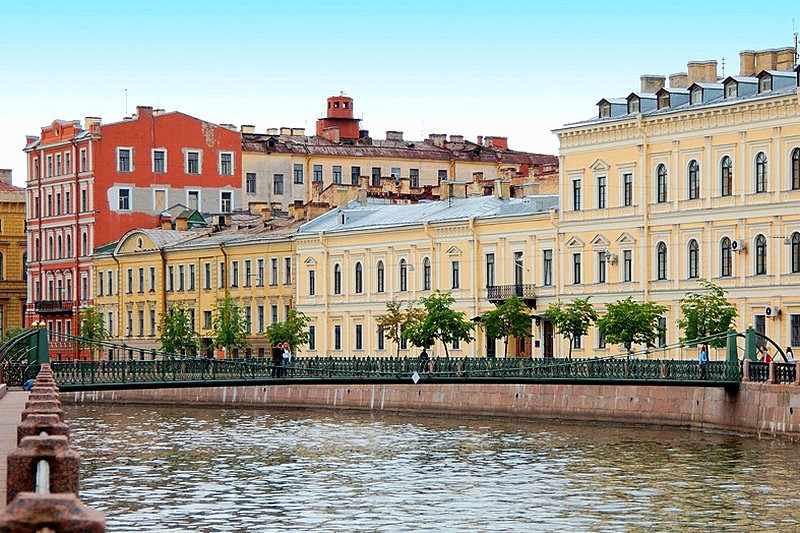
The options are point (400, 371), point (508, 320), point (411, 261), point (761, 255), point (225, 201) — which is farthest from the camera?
point (225, 201)

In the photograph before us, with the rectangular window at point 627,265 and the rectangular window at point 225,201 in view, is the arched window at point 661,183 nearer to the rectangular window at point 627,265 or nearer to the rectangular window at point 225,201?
the rectangular window at point 627,265

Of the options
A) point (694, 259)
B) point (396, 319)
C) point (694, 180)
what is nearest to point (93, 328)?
point (396, 319)

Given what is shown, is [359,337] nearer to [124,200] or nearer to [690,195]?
[690,195]

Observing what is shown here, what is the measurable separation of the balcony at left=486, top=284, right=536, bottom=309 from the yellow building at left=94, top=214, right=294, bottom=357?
1209 cm

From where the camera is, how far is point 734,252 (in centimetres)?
4841

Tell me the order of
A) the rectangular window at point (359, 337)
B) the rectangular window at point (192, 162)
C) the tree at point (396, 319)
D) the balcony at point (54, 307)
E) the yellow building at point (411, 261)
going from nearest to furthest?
the yellow building at point (411, 261)
the tree at point (396, 319)
the rectangular window at point (359, 337)
the rectangular window at point (192, 162)
the balcony at point (54, 307)

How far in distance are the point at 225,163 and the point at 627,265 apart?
3289cm

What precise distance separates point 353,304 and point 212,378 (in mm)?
21900

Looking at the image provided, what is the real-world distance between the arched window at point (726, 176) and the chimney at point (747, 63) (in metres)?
3.54

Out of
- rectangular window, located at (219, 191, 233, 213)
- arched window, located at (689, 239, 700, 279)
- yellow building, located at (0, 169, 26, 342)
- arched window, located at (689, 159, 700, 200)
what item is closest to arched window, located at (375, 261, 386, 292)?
arched window, located at (689, 239, 700, 279)

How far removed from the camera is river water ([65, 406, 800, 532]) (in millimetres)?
24672

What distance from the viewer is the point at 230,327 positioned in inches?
2596

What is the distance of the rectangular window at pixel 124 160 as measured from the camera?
7894cm

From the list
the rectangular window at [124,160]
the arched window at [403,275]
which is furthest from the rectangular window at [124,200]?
the arched window at [403,275]
